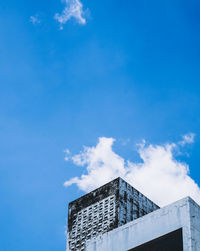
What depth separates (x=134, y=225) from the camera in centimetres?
2795

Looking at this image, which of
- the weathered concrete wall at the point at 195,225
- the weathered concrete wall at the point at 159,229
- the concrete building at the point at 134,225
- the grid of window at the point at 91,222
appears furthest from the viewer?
the grid of window at the point at 91,222

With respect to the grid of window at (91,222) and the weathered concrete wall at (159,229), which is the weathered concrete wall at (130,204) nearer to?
the grid of window at (91,222)

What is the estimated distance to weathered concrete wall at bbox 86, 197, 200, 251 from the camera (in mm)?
25031

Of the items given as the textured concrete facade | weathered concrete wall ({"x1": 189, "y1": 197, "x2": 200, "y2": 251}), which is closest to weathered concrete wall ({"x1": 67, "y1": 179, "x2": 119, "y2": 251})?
the textured concrete facade

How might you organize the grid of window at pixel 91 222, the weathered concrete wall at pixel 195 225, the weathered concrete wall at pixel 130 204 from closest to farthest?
the weathered concrete wall at pixel 195 225, the weathered concrete wall at pixel 130 204, the grid of window at pixel 91 222

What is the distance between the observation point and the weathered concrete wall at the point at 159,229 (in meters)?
25.0

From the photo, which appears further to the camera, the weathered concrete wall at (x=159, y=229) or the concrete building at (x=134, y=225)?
the concrete building at (x=134, y=225)

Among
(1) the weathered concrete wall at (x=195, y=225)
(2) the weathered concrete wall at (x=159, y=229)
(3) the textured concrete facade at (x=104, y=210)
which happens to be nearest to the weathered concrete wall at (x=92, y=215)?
(3) the textured concrete facade at (x=104, y=210)

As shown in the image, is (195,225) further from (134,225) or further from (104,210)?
(104,210)

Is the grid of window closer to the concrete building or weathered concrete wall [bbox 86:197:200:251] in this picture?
the concrete building

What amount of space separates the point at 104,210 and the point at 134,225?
12571 millimetres

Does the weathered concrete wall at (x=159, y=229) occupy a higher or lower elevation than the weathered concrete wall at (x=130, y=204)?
lower

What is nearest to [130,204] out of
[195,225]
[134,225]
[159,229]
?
[134,225]

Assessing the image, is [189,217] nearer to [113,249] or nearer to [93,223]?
[113,249]
